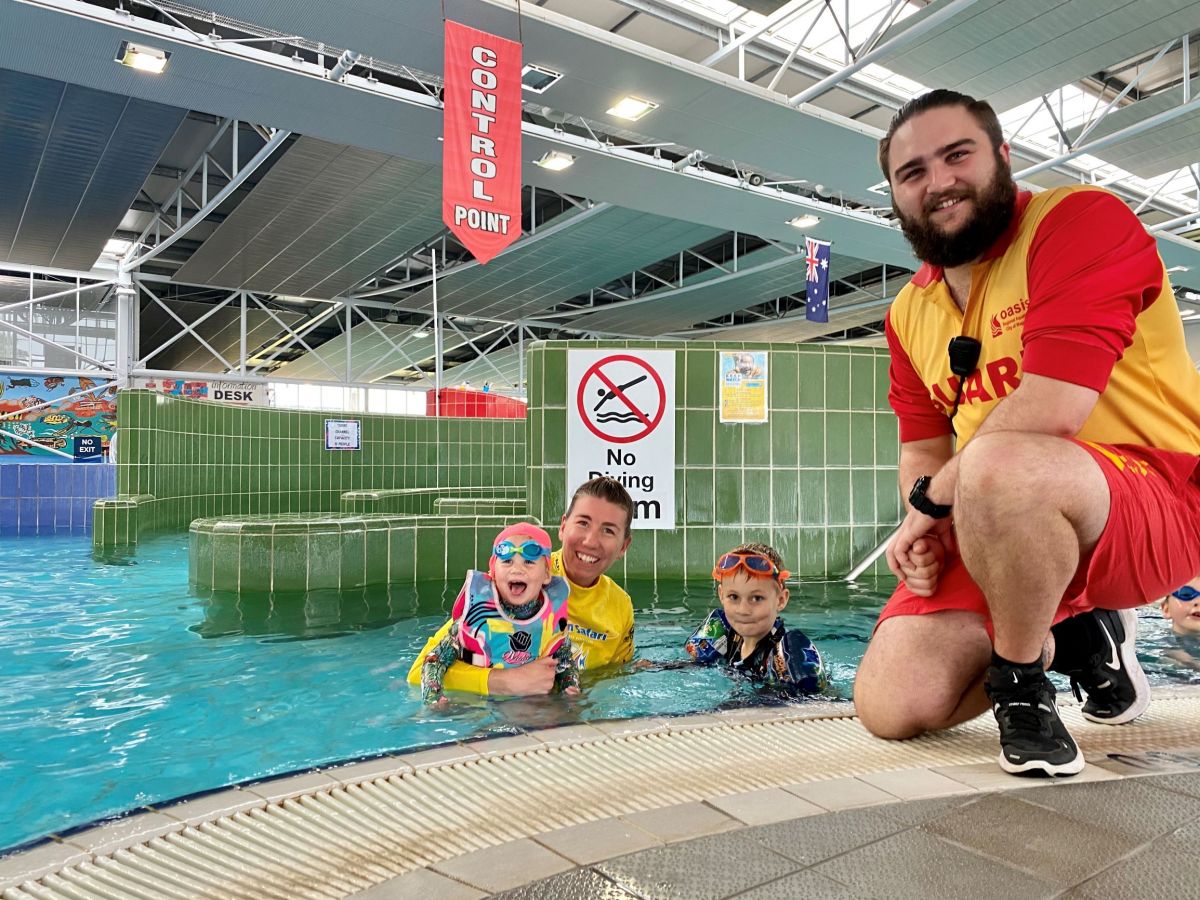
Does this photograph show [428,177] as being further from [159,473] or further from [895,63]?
[895,63]

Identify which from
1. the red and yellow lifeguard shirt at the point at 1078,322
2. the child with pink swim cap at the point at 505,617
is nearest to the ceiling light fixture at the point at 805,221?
the child with pink swim cap at the point at 505,617

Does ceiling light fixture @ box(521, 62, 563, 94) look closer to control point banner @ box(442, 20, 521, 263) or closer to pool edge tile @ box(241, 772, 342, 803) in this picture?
control point banner @ box(442, 20, 521, 263)

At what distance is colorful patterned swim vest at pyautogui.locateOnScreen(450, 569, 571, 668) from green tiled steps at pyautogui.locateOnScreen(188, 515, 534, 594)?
298cm

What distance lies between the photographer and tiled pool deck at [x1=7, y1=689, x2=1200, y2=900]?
3.84 feet

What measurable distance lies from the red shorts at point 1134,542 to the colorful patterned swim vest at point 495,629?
1579 millimetres

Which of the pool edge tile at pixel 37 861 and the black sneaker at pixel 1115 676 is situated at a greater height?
the black sneaker at pixel 1115 676

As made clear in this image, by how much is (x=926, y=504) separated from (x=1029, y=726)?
475 millimetres

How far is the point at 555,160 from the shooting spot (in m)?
10.1

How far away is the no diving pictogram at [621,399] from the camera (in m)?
6.29

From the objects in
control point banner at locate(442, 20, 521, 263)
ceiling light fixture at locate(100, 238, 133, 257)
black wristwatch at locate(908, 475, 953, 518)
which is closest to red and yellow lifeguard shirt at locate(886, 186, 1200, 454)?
black wristwatch at locate(908, 475, 953, 518)

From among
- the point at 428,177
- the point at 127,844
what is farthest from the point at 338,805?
the point at 428,177

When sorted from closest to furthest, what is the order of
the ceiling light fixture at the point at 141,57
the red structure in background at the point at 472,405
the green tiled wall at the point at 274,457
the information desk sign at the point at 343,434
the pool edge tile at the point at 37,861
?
the pool edge tile at the point at 37,861 < the ceiling light fixture at the point at 141,57 < the green tiled wall at the point at 274,457 < the information desk sign at the point at 343,434 < the red structure in background at the point at 472,405

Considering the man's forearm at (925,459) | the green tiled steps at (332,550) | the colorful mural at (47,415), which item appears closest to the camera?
the man's forearm at (925,459)

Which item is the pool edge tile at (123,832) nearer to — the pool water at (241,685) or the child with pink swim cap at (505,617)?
the pool water at (241,685)
